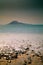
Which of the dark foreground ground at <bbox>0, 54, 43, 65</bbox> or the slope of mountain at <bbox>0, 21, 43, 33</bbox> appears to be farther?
the slope of mountain at <bbox>0, 21, 43, 33</bbox>

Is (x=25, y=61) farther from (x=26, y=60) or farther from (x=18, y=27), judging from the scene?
(x=18, y=27)

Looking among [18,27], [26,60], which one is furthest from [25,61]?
[18,27]

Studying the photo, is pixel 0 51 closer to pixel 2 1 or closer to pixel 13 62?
pixel 13 62

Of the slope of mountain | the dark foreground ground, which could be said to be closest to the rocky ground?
the dark foreground ground

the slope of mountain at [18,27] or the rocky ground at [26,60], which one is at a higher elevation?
the slope of mountain at [18,27]

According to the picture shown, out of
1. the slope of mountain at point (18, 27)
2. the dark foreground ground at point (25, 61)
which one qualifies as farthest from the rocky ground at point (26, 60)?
the slope of mountain at point (18, 27)

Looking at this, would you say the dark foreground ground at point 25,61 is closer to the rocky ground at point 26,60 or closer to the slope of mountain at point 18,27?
the rocky ground at point 26,60

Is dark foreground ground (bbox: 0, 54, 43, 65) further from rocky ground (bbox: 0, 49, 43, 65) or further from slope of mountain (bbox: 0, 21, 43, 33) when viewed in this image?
slope of mountain (bbox: 0, 21, 43, 33)

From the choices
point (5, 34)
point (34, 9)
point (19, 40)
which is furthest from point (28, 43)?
point (34, 9)

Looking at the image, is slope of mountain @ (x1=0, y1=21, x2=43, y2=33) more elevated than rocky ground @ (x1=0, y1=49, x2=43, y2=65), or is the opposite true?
slope of mountain @ (x1=0, y1=21, x2=43, y2=33)

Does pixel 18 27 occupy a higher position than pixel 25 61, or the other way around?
pixel 18 27

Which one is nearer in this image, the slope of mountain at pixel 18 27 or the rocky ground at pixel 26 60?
the rocky ground at pixel 26 60

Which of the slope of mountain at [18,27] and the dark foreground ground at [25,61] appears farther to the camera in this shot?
the slope of mountain at [18,27]
